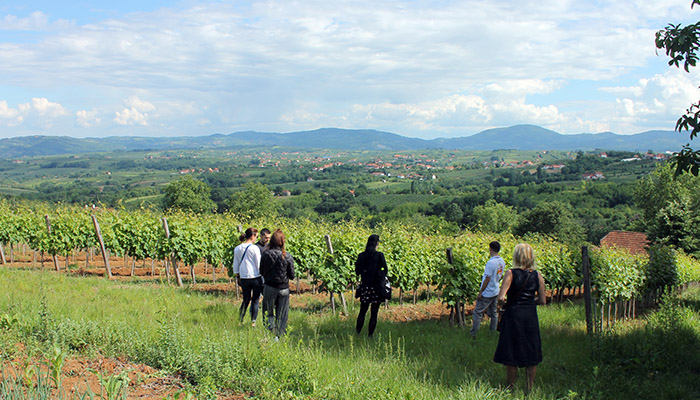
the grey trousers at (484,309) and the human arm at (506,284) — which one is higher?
the human arm at (506,284)

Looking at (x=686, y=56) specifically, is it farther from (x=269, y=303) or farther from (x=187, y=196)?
(x=187, y=196)

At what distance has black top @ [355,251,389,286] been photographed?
23.6 ft

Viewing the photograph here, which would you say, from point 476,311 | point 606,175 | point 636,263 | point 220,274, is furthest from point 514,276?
point 606,175

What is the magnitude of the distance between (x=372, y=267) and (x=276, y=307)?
5.21ft

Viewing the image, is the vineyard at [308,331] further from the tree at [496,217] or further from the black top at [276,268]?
the tree at [496,217]

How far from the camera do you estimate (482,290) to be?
7.76m

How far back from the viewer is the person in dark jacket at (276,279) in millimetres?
6980

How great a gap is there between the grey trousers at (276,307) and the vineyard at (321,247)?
3369 millimetres

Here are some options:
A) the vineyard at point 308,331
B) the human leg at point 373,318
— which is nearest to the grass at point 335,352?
the vineyard at point 308,331

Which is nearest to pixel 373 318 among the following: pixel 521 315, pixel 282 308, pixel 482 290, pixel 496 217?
pixel 282 308

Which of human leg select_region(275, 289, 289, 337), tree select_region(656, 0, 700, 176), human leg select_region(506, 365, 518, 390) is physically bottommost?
human leg select_region(506, 365, 518, 390)

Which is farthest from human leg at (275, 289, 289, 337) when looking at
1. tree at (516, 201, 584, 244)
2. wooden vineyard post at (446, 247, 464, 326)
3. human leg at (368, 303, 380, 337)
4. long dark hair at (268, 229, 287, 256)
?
tree at (516, 201, 584, 244)

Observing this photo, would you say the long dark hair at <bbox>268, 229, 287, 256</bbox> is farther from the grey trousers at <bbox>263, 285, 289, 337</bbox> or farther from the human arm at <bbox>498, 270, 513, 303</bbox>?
the human arm at <bbox>498, 270, 513, 303</bbox>

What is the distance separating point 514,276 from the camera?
5188mm
